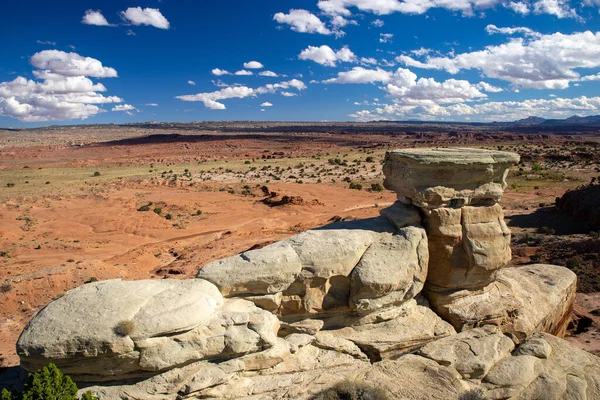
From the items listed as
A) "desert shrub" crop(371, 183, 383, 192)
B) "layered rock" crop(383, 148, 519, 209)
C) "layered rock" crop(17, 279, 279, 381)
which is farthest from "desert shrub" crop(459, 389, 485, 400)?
"desert shrub" crop(371, 183, 383, 192)

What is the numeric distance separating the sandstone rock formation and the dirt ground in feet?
15.1

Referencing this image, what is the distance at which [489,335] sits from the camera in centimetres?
1003

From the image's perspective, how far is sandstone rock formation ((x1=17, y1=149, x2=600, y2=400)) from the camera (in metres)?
7.62

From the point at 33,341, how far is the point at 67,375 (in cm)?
91

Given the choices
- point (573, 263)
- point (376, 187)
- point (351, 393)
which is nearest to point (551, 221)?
point (573, 263)

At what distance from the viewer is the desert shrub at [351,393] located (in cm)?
775

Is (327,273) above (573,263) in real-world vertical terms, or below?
above

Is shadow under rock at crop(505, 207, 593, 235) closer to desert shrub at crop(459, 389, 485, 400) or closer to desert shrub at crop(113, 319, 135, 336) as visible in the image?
desert shrub at crop(459, 389, 485, 400)

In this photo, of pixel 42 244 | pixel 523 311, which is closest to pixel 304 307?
pixel 523 311

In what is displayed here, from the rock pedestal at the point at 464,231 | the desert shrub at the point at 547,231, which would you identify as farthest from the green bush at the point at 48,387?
the desert shrub at the point at 547,231

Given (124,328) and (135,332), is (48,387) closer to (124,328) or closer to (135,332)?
(124,328)

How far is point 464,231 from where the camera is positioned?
10.9 metres

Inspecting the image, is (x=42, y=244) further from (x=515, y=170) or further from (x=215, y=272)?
(x=515, y=170)

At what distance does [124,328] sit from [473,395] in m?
7.16
